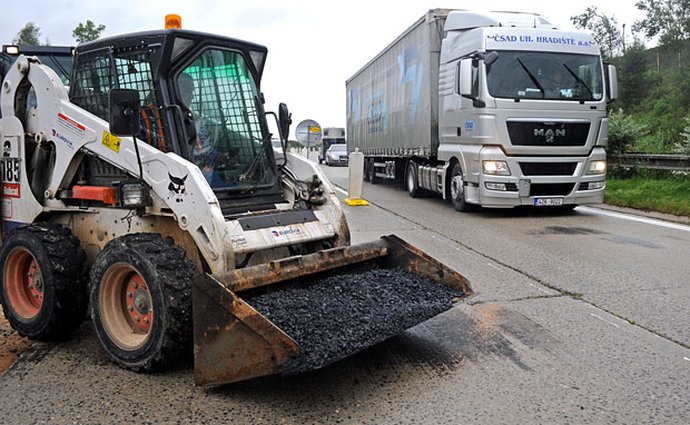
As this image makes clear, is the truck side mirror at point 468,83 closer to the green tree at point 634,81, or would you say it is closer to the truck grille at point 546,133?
the truck grille at point 546,133

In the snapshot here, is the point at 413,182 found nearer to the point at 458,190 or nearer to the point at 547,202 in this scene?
the point at 458,190

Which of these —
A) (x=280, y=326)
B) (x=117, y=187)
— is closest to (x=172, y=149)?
(x=117, y=187)

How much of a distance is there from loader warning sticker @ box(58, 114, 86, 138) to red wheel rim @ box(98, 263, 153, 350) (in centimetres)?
128

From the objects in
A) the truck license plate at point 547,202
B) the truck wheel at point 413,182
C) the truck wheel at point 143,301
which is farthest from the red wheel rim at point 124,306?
the truck wheel at point 413,182

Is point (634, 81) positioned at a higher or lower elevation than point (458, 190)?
higher

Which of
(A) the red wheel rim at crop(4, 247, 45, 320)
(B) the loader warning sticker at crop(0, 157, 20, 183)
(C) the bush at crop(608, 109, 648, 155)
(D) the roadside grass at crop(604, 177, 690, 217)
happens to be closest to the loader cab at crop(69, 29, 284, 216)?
(B) the loader warning sticker at crop(0, 157, 20, 183)

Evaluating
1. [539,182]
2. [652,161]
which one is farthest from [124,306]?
[652,161]

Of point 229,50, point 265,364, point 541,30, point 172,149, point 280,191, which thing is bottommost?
point 265,364

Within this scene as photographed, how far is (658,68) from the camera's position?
4984 cm

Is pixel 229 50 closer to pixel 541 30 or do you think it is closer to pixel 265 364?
pixel 265 364

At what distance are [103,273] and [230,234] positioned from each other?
3.04 feet

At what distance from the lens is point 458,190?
13352mm

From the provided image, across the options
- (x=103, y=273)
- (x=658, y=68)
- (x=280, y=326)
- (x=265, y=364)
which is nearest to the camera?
(x=265, y=364)

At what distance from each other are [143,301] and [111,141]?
1.29 m
